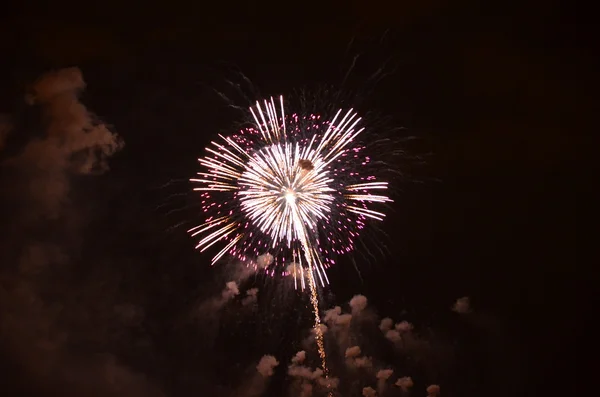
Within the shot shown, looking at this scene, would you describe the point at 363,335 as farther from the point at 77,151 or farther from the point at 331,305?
the point at 77,151

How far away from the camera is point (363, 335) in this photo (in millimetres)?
7305

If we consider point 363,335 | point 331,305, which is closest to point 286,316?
point 331,305

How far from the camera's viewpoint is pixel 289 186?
19.3 ft

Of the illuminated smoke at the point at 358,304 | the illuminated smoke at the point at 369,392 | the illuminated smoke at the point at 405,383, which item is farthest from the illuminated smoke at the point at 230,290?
the illuminated smoke at the point at 405,383

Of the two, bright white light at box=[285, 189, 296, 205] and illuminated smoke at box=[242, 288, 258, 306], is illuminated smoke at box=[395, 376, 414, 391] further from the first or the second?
bright white light at box=[285, 189, 296, 205]

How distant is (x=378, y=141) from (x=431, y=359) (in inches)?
140

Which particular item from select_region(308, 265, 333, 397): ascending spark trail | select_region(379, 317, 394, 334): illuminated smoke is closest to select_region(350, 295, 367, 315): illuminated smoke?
select_region(379, 317, 394, 334): illuminated smoke

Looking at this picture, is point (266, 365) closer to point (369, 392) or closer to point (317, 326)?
point (317, 326)

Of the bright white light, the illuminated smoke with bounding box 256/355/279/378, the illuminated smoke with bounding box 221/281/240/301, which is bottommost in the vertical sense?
the illuminated smoke with bounding box 256/355/279/378

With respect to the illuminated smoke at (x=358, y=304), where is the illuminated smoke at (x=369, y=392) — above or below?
below

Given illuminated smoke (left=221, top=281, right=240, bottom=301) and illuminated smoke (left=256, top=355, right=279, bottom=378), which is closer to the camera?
illuminated smoke (left=221, top=281, right=240, bottom=301)

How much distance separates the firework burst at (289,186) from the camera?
5.88 metres

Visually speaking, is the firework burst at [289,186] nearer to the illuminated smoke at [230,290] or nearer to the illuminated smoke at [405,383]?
the illuminated smoke at [230,290]

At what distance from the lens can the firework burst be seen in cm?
588
